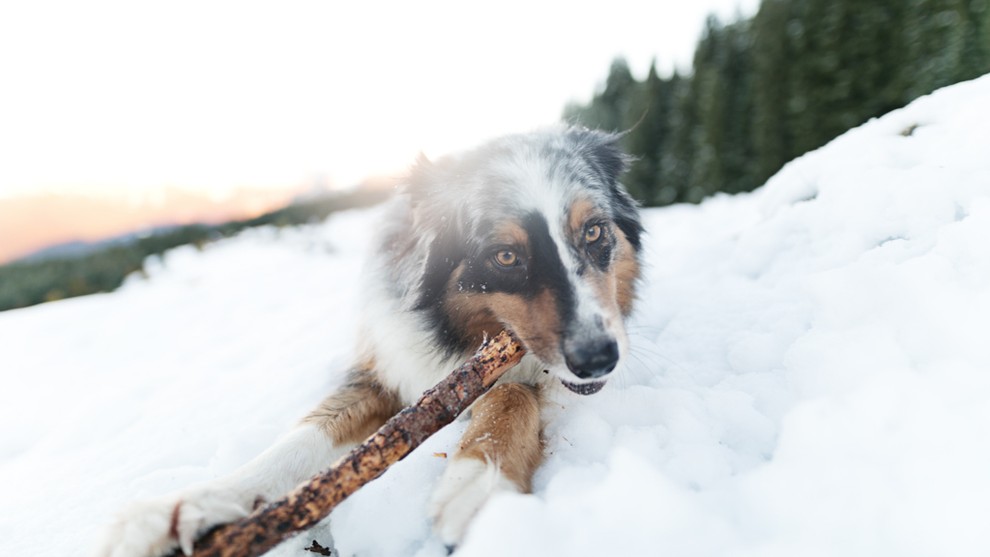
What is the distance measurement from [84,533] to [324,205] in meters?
21.9

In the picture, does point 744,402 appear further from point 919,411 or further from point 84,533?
point 84,533

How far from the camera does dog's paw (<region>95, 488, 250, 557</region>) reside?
1.68 m

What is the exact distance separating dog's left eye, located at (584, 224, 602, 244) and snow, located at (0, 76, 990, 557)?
0.68 m

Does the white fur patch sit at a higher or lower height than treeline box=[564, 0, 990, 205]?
higher

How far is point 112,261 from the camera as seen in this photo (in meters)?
19.0

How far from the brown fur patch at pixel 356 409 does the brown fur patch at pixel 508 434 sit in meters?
0.71

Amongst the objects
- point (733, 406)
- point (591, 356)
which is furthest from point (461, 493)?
point (733, 406)

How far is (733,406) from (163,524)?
6.88 feet

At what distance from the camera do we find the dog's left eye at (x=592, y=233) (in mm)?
2738

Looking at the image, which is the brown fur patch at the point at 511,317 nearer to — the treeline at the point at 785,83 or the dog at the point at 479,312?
the dog at the point at 479,312

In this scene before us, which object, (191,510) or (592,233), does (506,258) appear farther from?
(191,510)

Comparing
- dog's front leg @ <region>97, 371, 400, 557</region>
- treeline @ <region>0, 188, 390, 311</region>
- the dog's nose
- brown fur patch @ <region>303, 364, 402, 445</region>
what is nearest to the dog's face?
the dog's nose

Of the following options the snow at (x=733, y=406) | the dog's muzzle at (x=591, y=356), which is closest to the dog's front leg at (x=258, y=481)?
the snow at (x=733, y=406)

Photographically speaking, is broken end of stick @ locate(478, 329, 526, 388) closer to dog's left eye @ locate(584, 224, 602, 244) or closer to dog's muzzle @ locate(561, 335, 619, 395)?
dog's muzzle @ locate(561, 335, 619, 395)
